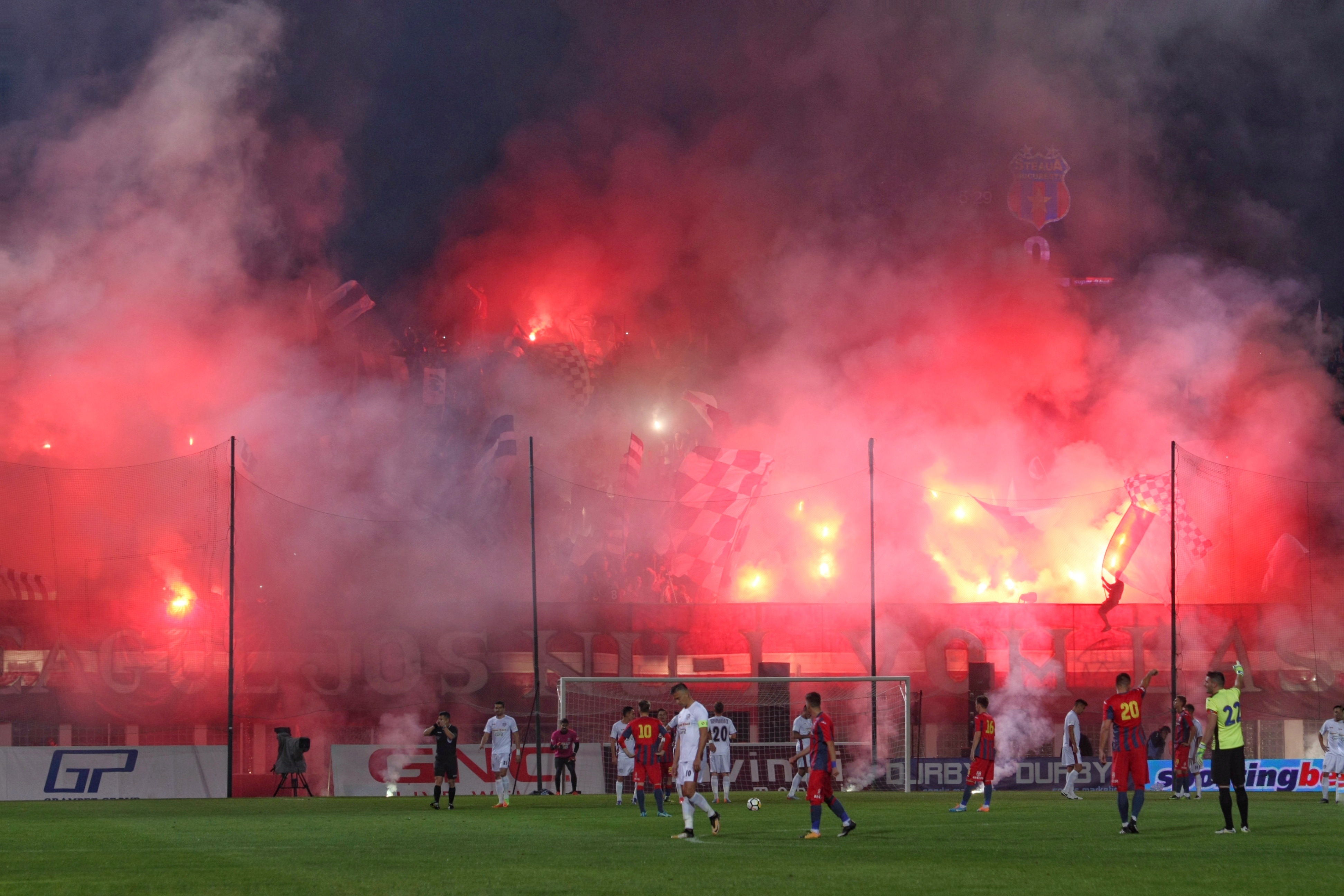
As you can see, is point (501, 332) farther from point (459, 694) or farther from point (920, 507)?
point (459, 694)

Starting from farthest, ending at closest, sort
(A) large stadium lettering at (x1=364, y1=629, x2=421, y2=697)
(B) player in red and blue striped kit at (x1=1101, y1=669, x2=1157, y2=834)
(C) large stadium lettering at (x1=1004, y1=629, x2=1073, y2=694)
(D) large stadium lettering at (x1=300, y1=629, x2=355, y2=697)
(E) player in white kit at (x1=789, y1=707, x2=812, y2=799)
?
(C) large stadium lettering at (x1=1004, y1=629, x2=1073, y2=694), (A) large stadium lettering at (x1=364, y1=629, x2=421, y2=697), (D) large stadium lettering at (x1=300, y1=629, x2=355, y2=697), (E) player in white kit at (x1=789, y1=707, x2=812, y2=799), (B) player in red and blue striped kit at (x1=1101, y1=669, x2=1157, y2=834)

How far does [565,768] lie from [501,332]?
52623mm

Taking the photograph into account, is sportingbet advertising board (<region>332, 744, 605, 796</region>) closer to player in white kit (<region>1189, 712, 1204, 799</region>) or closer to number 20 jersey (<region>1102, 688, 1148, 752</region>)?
player in white kit (<region>1189, 712, 1204, 799</region>)

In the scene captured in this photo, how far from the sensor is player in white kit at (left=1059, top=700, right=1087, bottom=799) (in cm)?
2627

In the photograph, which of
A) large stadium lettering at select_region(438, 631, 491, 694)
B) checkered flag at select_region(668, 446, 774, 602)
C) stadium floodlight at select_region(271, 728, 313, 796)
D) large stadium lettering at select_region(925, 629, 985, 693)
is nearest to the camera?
stadium floodlight at select_region(271, 728, 313, 796)

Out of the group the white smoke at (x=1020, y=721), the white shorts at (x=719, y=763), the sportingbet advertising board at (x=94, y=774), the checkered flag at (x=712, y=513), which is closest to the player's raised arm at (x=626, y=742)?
the white shorts at (x=719, y=763)

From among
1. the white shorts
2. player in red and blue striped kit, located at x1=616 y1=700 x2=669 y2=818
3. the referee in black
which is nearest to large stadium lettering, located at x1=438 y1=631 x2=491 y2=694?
the white shorts

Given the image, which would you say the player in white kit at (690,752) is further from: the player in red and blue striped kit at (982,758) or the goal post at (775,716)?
the goal post at (775,716)

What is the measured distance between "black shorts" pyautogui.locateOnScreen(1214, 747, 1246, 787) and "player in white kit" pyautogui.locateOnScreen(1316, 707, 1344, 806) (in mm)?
9420

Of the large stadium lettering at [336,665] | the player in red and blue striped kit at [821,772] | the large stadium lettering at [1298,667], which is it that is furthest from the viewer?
the large stadium lettering at [1298,667]

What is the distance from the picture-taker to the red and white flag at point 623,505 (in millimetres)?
63938

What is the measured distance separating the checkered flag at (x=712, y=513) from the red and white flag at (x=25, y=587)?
1071 inches

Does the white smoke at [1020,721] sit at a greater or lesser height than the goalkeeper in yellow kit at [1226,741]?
lesser

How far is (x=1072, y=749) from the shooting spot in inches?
1044
